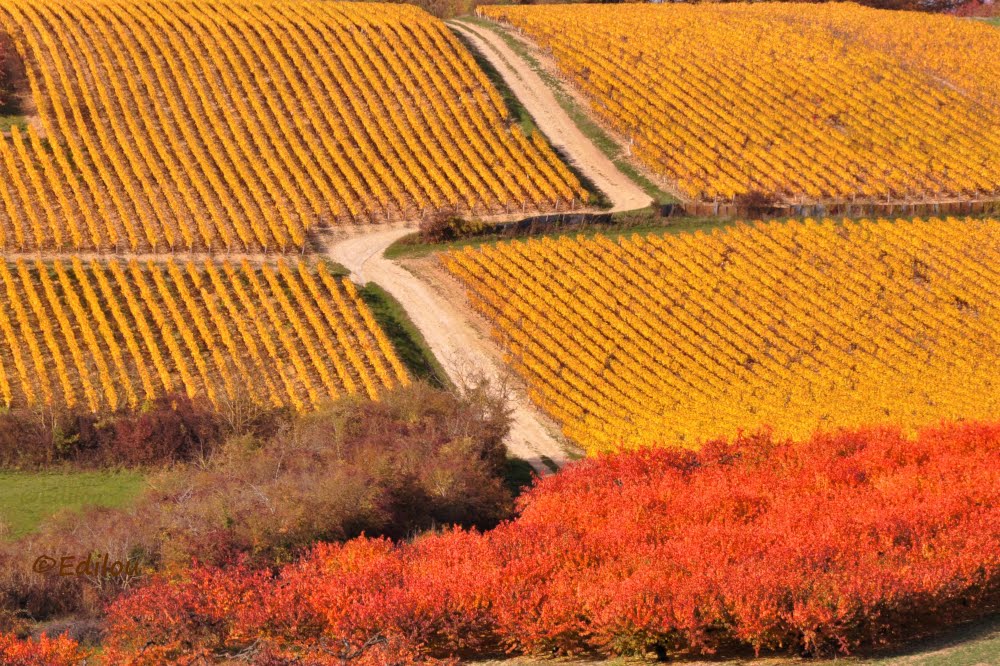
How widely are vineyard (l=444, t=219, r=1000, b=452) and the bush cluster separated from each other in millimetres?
5106

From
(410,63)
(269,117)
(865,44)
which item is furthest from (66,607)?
(865,44)

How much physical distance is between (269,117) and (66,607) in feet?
132

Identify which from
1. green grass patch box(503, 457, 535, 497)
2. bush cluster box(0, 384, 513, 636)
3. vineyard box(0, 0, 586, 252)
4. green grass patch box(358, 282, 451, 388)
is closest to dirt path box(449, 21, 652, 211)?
vineyard box(0, 0, 586, 252)

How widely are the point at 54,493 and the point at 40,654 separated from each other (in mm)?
16064

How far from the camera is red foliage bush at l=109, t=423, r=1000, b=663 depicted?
24484 millimetres

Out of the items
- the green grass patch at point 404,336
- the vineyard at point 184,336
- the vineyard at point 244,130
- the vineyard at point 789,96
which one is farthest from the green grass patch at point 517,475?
the vineyard at point 789,96

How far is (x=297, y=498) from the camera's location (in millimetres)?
34125

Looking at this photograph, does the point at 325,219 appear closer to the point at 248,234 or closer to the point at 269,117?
the point at 248,234

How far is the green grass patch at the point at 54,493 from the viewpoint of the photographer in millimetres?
38375

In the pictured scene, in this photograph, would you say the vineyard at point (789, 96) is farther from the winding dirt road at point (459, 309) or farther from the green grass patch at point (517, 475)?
the green grass patch at point (517, 475)

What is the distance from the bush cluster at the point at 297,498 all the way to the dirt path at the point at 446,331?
8.45 feet

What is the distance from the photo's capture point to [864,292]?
54.2m

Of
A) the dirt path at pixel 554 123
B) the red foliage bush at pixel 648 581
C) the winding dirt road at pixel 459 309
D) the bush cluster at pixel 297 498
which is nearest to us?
the red foliage bush at pixel 648 581

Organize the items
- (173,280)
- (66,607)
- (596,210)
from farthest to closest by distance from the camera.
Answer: (596,210) < (173,280) < (66,607)
